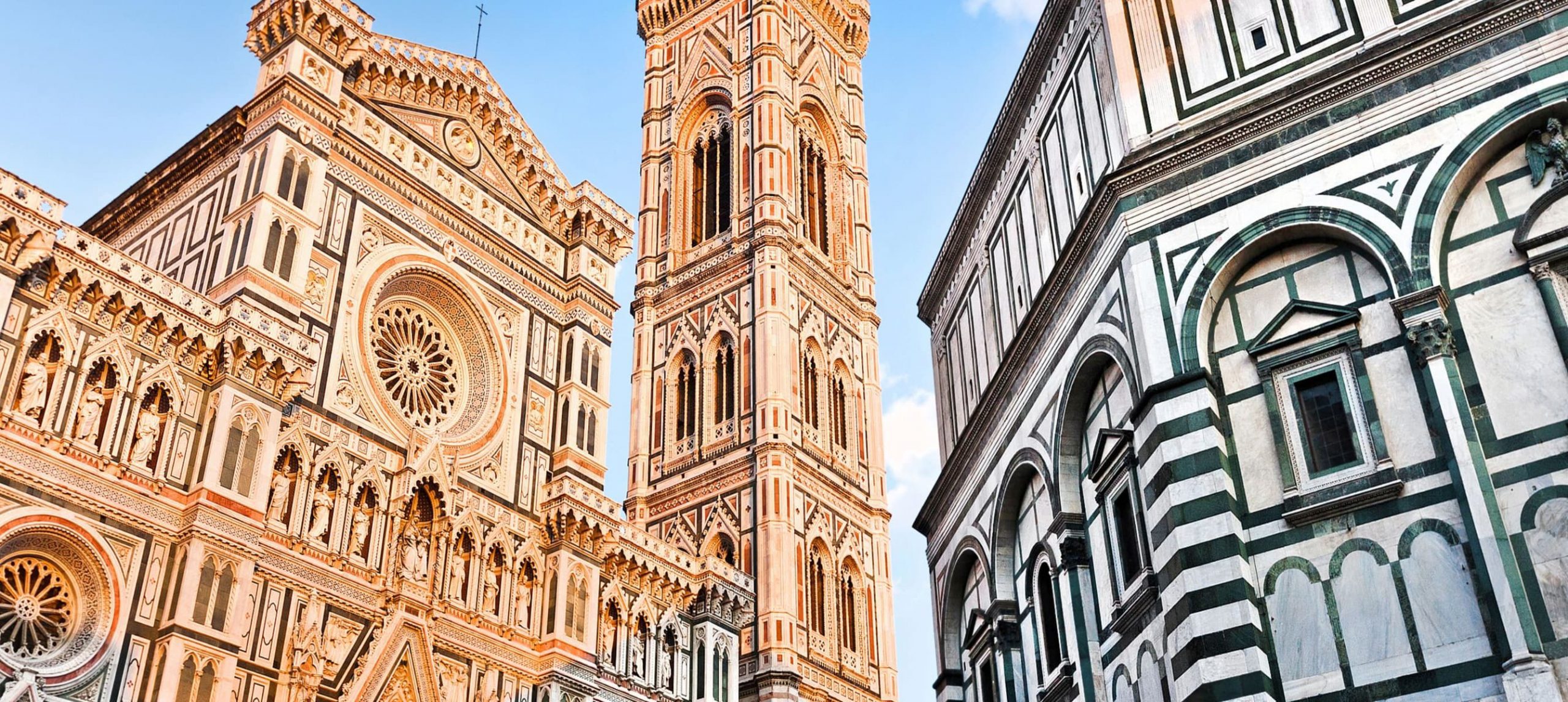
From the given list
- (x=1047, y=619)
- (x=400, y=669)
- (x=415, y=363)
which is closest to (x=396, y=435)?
(x=415, y=363)

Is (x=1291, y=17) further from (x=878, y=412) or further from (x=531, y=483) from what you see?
(x=878, y=412)

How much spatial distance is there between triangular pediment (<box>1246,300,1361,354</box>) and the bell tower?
68.7 ft

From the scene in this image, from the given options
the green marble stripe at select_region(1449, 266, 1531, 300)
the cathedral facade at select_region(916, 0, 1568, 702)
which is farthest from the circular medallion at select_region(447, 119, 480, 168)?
the green marble stripe at select_region(1449, 266, 1531, 300)

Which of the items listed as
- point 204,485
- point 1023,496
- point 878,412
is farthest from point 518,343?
point 878,412

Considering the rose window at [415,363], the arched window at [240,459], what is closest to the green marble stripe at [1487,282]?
the arched window at [240,459]

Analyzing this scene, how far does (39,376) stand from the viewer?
17.2m

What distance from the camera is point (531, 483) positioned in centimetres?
2503

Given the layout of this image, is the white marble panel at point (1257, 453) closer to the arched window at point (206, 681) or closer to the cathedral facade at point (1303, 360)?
the cathedral facade at point (1303, 360)

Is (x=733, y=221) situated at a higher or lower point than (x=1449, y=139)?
higher

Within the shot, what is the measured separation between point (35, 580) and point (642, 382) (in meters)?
23.4

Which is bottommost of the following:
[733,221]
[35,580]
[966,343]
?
[35,580]

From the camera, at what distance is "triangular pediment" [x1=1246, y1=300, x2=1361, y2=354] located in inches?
444

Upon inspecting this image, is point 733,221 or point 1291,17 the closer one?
point 1291,17

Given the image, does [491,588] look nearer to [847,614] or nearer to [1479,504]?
[847,614]
